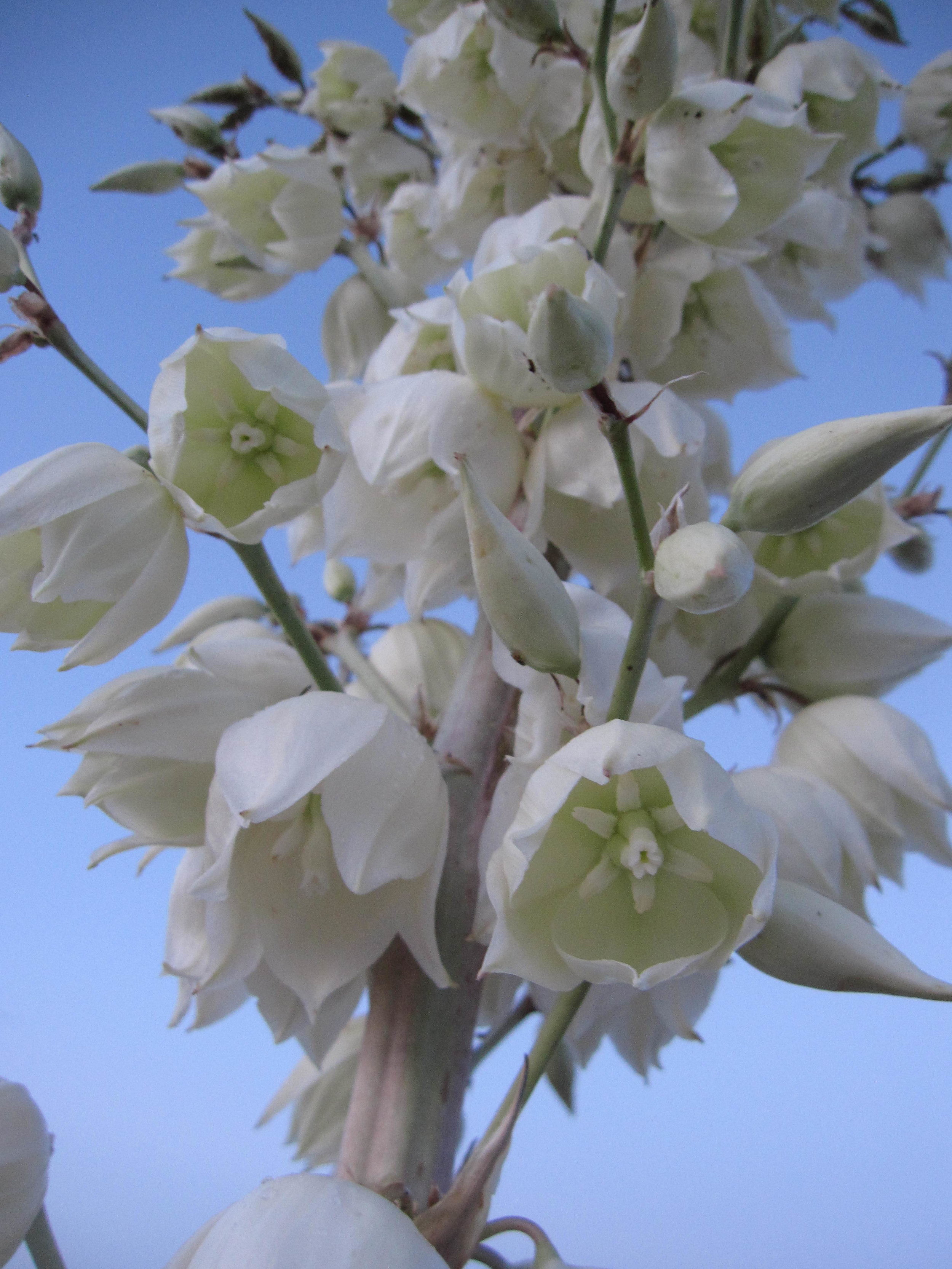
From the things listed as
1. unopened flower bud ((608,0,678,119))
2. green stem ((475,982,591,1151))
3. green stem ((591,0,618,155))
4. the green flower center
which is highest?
green stem ((591,0,618,155))

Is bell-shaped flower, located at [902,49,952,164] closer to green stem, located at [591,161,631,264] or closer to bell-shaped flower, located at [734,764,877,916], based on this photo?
green stem, located at [591,161,631,264]

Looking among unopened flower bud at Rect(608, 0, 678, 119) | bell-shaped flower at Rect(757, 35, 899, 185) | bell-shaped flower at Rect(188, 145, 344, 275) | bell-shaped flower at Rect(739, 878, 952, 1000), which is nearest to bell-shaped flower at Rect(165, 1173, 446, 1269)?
bell-shaped flower at Rect(739, 878, 952, 1000)

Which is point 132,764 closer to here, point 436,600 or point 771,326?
point 436,600

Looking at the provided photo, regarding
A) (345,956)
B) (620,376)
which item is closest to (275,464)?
(345,956)

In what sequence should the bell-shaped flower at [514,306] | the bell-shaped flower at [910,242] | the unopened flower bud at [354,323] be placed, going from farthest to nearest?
the bell-shaped flower at [910,242] < the unopened flower bud at [354,323] < the bell-shaped flower at [514,306]

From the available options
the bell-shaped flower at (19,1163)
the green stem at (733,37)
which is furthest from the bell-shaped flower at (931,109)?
the bell-shaped flower at (19,1163)

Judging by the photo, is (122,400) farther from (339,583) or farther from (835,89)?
(835,89)

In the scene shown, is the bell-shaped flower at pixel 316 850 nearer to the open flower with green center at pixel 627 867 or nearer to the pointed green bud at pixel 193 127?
the open flower with green center at pixel 627 867
